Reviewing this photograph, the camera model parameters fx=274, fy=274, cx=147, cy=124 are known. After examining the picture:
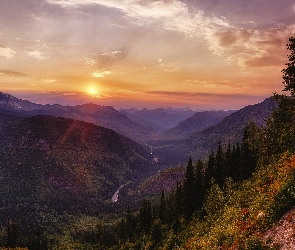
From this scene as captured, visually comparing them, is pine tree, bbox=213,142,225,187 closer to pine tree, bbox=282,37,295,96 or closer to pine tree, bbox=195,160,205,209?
pine tree, bbox=195,160,205,209

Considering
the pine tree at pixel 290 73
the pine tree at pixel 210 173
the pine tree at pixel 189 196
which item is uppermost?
the pine tree at pixel 290 73

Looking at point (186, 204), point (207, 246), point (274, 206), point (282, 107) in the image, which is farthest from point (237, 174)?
point (274, 206)

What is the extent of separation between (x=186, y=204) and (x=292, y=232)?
75.4 m

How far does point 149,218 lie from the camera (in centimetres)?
12494

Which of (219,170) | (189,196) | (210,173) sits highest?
(219,170)

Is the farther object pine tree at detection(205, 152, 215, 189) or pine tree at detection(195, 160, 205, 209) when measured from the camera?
pine tree at detection(205, 152, 215, 189)

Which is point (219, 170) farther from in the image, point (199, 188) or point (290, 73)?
point (290, 73)

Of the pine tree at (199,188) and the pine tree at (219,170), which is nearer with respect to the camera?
the pine tree at (199,188)

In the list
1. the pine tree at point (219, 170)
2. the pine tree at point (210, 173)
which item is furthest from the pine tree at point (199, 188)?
the pine tree at point (219, 170)

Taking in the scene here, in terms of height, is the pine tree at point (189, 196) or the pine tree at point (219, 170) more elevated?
the pine tree at point (219, 170)

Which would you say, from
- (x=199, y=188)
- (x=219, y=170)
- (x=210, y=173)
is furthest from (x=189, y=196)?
(x=219, y=170)

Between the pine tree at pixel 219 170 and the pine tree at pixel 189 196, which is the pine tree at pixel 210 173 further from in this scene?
the pine tree at pixel 189 196

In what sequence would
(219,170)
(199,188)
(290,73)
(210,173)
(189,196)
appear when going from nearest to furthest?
1. (290,73)
2. (189,196)
3. (199,188)
4. (219,170)
5. (210,173)

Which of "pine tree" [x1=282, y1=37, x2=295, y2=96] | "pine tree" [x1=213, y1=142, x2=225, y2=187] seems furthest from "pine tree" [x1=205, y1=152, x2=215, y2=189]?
"pine tree" [x1=282, y1=37, x2=295, y2=96]
